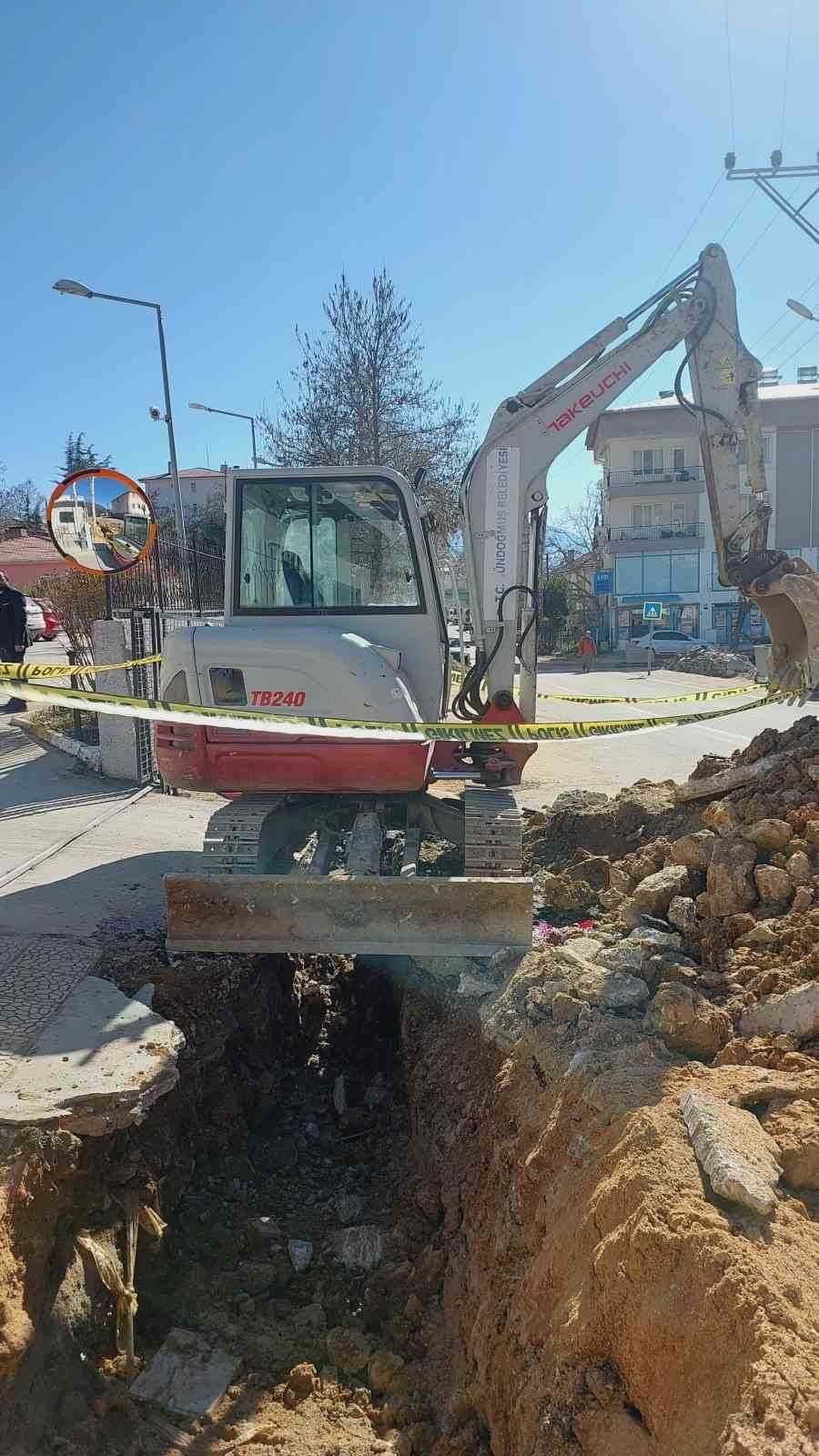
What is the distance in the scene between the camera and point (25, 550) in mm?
44938

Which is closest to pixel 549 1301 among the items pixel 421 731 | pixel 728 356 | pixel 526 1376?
pixel 526 1376

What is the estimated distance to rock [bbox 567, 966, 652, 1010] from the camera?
4.12 metres

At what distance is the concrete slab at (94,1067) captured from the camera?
359 cm

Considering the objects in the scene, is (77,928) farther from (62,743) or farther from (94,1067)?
(62,743)

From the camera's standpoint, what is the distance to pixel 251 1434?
3.30 metres

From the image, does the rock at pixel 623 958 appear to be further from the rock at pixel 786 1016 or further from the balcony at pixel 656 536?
the balcony at pixel 656 536

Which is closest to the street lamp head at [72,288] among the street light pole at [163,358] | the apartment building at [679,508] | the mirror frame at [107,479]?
the street light pole at [163,358]

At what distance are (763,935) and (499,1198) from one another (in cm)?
164

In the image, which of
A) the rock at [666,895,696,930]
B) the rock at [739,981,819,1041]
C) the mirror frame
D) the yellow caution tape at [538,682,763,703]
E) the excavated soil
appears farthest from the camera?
the mirror frame

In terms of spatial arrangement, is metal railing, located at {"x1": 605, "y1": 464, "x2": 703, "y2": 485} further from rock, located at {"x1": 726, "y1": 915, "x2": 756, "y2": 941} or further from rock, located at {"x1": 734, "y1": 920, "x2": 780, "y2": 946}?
rock, located at {"x1": 734, "y1": 920, "x2": 780, "y2": 946}

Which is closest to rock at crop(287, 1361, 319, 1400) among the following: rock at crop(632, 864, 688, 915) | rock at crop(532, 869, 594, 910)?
rock at crop(632, 864, 688, 915)

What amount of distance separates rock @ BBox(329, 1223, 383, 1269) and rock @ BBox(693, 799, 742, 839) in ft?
8.71

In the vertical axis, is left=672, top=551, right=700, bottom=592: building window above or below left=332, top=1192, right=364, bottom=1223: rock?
above

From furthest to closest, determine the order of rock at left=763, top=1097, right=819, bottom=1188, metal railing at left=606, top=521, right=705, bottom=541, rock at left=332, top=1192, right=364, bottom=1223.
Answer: metal railing at left=606, top=521, right=705, bottom=541 < rock at left=332, top=1192, right=364, bottom=1223 < rock at left=763, top=1097, right=819, bottom=1188
